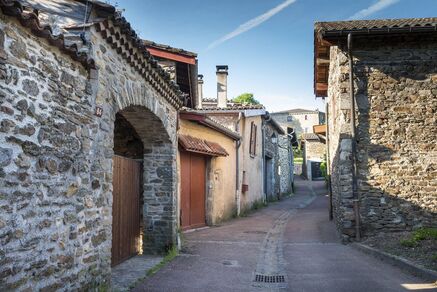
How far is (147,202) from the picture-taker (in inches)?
302

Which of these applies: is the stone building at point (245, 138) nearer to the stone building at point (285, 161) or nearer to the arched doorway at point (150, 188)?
the arched doorway at point (150, 188)

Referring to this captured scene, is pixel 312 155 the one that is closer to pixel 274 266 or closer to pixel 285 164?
pixel 285 164

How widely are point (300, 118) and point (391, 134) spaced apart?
1861 inches

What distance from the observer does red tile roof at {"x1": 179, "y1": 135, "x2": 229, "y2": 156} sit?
9766 mm

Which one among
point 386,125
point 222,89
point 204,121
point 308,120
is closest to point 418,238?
point 386,125

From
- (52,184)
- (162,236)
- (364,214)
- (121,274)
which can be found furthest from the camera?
(364,214)

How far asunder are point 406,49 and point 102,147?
24.4 ft

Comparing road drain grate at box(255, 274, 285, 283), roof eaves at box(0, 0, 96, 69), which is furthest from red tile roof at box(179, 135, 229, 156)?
roof eaves at box(0, 0, 96, 69)

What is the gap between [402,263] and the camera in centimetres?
629

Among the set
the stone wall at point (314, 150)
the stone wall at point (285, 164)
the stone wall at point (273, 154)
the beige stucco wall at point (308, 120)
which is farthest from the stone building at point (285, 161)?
the beige stucco wall at point (308, 120)

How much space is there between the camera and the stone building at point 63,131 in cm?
309

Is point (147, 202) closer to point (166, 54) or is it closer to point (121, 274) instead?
point (121, 274)

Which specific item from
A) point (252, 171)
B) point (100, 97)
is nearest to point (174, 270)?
point (100, 97)

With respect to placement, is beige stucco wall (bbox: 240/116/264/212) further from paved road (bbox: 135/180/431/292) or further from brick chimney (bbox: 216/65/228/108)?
paved road (bbox: 135/180/431/292)
